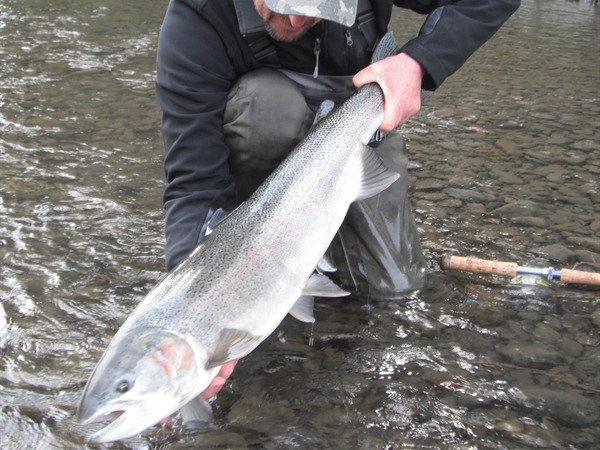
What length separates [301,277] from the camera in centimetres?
223

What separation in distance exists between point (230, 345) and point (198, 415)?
1.29ft

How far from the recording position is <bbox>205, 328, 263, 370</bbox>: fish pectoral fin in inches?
75.7

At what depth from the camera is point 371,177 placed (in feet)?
8.55

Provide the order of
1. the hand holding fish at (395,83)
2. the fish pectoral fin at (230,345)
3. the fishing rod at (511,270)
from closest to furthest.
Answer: the fish pectoral fin at (230,345), the hand holding fish at (395,83), the fishing rod at (511,270)

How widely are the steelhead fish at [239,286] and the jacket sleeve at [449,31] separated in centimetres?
34

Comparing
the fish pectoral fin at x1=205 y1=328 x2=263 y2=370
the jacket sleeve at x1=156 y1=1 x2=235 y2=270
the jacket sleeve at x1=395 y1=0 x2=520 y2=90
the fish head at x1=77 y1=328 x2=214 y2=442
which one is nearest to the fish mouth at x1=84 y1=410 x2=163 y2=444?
the fish head at x1=77 y1=328 x2=214 y2=442

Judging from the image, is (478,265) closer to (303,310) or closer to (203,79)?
(303,310)

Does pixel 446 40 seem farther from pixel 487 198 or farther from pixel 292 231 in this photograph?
pixel 487 198

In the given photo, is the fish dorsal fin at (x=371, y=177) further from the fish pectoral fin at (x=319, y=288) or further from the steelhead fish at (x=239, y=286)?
the fish pectoral fin at (x=319, y=288)

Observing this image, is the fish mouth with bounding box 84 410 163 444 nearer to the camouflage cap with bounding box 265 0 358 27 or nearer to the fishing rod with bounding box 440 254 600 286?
the camouflage cap with bounding box 265 0 358 27

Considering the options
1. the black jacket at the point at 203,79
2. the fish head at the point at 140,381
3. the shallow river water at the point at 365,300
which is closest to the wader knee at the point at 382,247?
the shallow river water at the point at 365,300

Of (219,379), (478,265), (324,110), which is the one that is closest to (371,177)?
(324,110)

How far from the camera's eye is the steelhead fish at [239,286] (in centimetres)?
176

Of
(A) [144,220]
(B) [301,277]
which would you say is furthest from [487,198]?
(B) [301,277]
